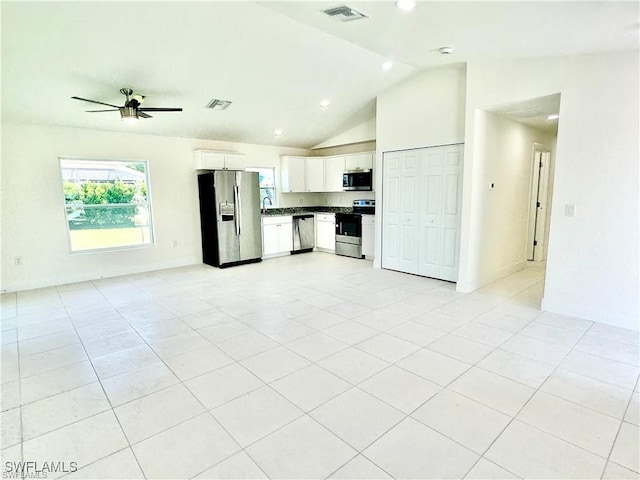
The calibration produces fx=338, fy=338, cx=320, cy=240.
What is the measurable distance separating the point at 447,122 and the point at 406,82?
97cm

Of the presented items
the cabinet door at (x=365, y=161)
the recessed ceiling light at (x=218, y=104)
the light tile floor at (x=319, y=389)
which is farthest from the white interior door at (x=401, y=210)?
the recessed ceiling light at (x=218, y=104)

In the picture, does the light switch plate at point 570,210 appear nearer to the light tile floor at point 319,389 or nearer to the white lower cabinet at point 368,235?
the light tile floor at point 319,389

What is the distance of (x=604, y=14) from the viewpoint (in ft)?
8.41

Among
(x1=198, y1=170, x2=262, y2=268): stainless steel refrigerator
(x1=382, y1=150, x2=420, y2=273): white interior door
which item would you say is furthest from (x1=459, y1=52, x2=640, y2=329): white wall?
(x1=198, y1=170, x2=262, y2=268): stainless steel refrigerator

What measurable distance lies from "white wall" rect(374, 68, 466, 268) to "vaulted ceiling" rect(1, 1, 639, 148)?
218 millimetres

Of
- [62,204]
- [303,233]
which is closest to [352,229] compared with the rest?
Answer: [303,233]

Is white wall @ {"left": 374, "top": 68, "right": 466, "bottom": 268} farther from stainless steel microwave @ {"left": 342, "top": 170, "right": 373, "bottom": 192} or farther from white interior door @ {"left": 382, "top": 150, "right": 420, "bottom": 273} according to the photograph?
stainless steel microwave @ {"left": 342, "top": 170, "right": 373, "bottom": 192}

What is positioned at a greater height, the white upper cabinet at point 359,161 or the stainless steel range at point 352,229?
the white upper cabinet at point 359,161

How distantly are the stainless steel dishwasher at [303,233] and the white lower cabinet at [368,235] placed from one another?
1446 millimetres

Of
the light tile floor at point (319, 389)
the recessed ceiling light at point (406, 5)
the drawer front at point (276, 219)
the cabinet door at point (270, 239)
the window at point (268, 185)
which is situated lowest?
the light tile floor at point (319, 389)

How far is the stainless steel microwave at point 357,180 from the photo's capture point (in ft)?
21.9

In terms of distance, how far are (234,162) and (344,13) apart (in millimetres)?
3958

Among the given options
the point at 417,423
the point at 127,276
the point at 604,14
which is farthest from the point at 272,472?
the point at 127,276

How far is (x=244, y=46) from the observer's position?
388cm
